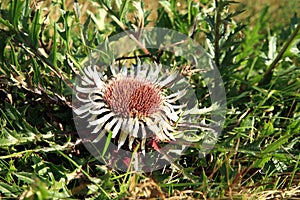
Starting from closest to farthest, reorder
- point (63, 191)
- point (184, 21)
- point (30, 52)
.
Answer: point (63, 191)
point (30, 52)
point (184, 21)

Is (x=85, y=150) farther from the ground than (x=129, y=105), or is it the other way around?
(x=129, y=105)

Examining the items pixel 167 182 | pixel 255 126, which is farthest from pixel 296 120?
pixel 167 182

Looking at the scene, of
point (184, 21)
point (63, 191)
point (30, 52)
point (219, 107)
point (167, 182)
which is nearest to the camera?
point (63, 191)

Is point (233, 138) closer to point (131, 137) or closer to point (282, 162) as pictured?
point (282, 162)

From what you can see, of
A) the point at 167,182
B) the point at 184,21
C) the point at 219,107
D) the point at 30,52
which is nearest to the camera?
the point at 167,182

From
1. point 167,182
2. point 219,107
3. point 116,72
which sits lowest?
point 167,182

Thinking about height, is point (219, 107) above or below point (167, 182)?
→ above

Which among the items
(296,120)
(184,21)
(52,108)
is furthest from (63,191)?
(184,21)

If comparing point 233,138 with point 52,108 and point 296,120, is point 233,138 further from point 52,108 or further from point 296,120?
point 52,108

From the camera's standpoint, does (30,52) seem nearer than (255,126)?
Yes
